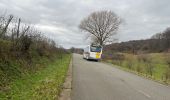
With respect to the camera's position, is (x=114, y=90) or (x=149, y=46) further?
(x=149, y=46)

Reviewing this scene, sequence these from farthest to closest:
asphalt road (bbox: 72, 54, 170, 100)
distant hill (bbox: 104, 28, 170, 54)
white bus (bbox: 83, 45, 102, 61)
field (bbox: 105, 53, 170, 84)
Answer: distant hill (bbox: 104, 28, 170, 54) → white bus (bbox: 83, 45, 102, 61) → field (bbox: 105, 53, 170, 84) → asphalt road (bbox: 72, 54, 170, 100)

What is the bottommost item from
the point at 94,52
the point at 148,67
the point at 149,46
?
the point at 148,67

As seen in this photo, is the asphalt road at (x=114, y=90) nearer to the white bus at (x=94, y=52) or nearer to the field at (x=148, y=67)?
the field at (x=148, y=67)

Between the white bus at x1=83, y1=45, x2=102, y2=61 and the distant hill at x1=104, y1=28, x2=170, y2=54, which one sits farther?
the distant hill at x1=104, y1=28, x2=170, y2=54

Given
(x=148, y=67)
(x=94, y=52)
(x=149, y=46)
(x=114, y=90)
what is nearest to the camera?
(x=114, y=90)

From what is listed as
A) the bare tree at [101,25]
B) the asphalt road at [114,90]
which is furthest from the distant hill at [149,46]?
the asphalt road at [114,90]

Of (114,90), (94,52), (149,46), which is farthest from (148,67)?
(149,46)

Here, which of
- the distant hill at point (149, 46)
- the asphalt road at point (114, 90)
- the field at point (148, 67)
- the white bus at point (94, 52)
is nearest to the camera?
the asphalt road at point (114, 90)

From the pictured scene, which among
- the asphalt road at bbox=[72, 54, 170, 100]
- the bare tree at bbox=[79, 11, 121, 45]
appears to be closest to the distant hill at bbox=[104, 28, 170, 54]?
the bare tree at bbox=[79, 11, 121, 45]

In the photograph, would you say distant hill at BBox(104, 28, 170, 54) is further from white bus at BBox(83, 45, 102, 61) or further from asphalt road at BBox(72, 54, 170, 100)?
asphalt road at BBox(72, 54, 170, 100)

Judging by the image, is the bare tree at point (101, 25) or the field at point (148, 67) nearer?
the field at point (148, 67)

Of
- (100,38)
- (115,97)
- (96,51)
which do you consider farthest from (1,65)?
(100,38)

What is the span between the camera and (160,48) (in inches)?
4609

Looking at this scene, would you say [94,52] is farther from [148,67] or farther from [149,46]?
[149,46]
